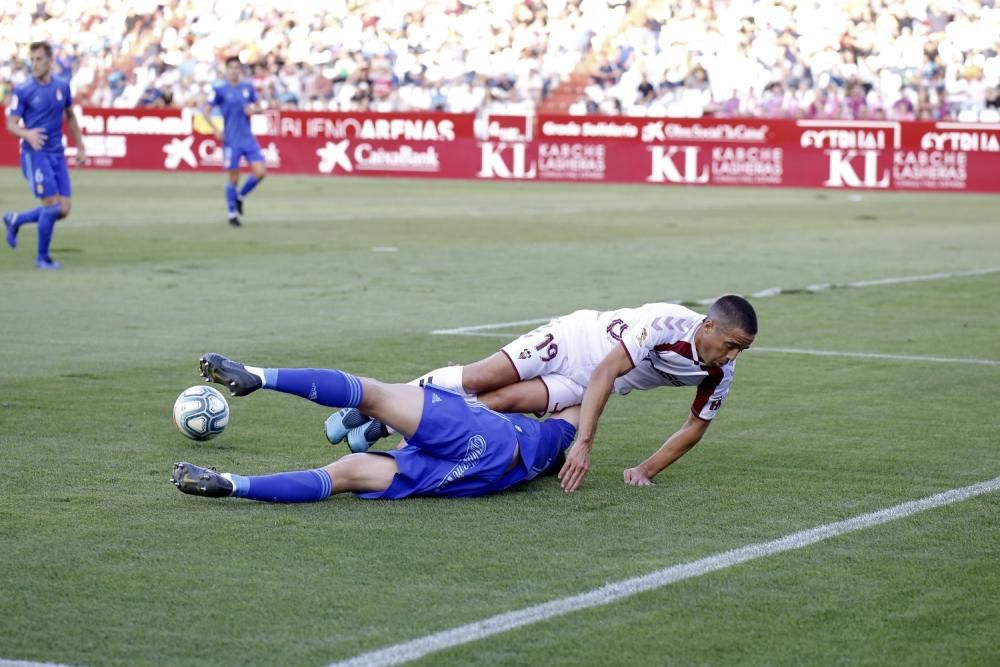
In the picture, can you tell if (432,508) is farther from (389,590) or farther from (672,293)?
(672,293)

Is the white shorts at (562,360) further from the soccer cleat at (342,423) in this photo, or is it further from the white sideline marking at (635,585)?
the white sideline marking at (635,585)

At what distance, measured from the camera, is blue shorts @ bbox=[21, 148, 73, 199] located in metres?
16.6

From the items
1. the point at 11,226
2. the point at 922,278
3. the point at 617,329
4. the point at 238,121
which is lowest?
the point at 922,278

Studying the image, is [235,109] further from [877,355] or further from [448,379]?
[448,379]

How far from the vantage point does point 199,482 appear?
6211mm

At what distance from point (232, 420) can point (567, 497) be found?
2.41 metres

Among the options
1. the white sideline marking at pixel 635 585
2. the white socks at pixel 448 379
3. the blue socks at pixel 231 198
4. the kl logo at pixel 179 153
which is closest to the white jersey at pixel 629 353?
the white socks at pixel 448 379

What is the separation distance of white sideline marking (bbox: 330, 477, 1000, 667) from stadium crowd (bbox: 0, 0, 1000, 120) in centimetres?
3322

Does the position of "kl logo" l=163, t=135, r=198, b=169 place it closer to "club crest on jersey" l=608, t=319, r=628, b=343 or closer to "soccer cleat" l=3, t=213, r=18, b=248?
"soccer cleat" l=3, t=213, r=18, b=248

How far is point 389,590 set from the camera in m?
5.18

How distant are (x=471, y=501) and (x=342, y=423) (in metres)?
0.96

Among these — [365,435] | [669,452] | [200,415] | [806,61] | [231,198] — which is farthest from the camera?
[806,61]

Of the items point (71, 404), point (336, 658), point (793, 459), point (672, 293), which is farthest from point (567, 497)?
point (672, 293)

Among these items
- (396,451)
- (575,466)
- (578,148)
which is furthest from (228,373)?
(578,148)
